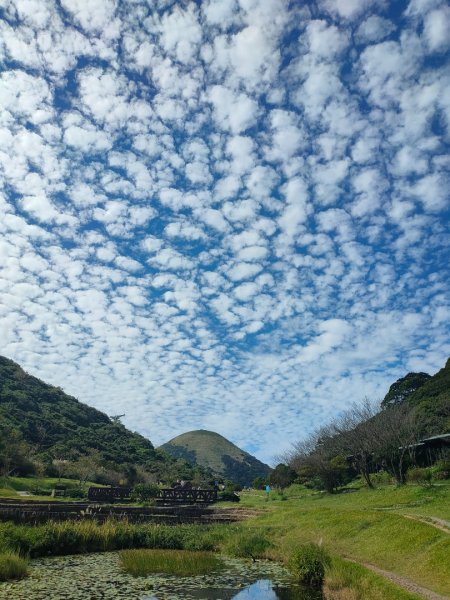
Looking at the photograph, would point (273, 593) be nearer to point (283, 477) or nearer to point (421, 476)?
point (421, 476)

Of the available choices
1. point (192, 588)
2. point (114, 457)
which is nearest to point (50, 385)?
point (114, 457)

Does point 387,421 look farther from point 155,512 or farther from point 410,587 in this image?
point 410,587

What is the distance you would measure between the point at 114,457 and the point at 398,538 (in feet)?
212

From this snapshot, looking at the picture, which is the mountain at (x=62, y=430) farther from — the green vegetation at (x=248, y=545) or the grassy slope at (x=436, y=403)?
the grassy slope at (x=436, y=403)

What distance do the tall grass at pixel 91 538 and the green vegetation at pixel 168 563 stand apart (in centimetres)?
235

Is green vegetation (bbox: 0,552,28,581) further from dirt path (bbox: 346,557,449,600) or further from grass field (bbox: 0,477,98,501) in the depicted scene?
grass field (bbox: 0,477,98,501)

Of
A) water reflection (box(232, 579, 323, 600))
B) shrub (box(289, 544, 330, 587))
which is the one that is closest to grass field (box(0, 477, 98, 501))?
water reflection (box(232, 579, 323, 600))

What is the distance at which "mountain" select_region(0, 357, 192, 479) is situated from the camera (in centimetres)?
6525

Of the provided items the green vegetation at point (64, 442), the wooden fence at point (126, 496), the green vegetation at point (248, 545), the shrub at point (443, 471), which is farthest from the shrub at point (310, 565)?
the green vegetation at point (64, 442)

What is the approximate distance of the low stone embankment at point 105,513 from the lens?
26344 millimetres

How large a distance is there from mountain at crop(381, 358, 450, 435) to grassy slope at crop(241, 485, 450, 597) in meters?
16.6

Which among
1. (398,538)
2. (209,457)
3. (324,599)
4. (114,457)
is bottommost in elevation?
(324,599)

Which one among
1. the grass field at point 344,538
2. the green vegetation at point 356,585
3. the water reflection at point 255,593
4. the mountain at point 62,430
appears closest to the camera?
the green vegetation at point 356,585

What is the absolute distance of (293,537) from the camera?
2452 centimetres
